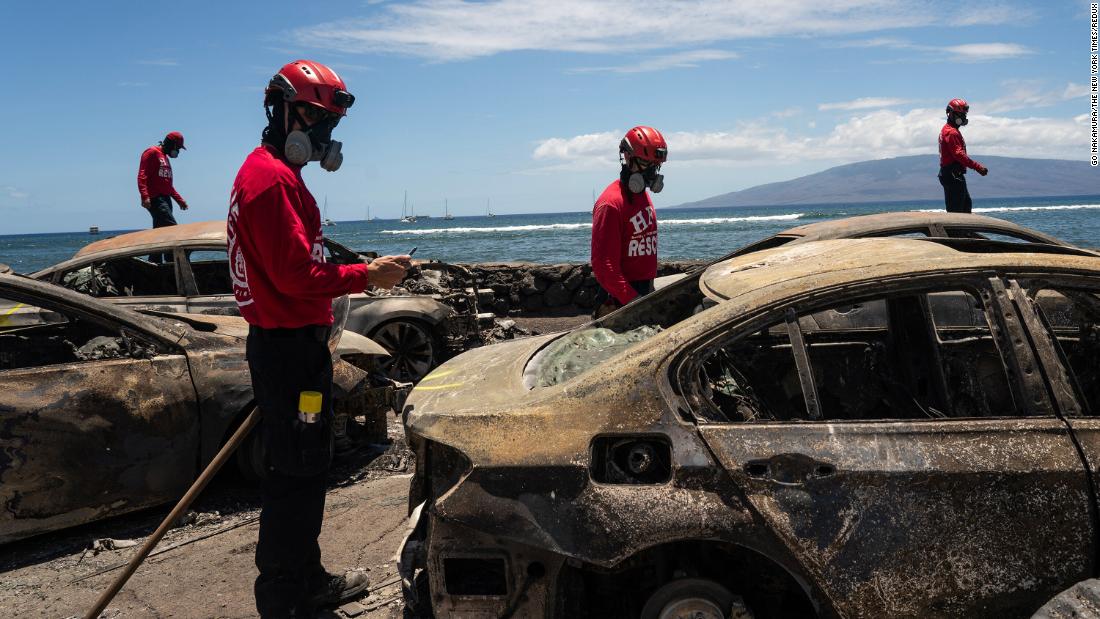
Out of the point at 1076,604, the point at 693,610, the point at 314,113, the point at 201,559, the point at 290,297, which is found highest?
the point at 314,113

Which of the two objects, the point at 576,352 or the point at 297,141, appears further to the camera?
the point at 576,352

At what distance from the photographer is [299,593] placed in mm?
3555

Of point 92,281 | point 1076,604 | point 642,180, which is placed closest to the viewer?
point 1076,604

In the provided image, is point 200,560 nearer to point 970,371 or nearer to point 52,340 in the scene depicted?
point 52,340

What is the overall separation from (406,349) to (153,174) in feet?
17.1

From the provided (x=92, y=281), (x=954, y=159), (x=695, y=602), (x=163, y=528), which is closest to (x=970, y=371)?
(x=695, y=602)

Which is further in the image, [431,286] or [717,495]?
[431,286]

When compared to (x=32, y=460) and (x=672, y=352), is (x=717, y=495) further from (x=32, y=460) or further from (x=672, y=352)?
(x=32, y=460)

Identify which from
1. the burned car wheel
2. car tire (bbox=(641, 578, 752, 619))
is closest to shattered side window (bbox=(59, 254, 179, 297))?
the burned car wheel

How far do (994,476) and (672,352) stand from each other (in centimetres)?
104

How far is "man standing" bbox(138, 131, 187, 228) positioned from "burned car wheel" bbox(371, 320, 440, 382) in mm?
4930

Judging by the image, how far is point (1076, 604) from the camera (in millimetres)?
2436

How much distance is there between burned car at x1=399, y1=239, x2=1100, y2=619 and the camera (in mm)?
2602

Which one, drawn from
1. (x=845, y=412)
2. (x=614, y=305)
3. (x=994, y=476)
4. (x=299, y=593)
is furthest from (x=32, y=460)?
(x=994, y=476)
